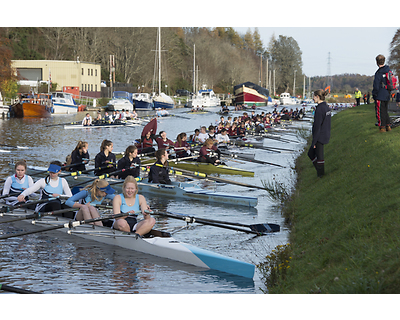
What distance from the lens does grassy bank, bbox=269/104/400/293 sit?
210 inches

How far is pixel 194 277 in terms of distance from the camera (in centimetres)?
777

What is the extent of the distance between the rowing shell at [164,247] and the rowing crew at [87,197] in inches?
7.2

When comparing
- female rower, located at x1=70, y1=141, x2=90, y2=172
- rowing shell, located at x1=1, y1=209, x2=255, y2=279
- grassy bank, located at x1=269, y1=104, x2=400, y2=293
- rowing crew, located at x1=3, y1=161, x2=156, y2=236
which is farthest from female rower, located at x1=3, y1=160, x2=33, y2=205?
grassy bank, located at x1=269, y1=104, x2=400, y2=293

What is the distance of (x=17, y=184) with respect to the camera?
35.3 feet

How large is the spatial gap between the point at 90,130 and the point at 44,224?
25859mm

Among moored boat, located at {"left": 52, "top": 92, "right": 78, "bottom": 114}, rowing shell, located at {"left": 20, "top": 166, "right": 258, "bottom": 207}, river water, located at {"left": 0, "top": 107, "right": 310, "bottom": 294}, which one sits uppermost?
moored boat, located at {"left": 52, "top": 92, "right": 78, "bottom": 114}

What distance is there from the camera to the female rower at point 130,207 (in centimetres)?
866

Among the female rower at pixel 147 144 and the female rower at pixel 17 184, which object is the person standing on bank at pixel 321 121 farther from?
the female rower at pixel 147 144

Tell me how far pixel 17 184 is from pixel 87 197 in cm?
211

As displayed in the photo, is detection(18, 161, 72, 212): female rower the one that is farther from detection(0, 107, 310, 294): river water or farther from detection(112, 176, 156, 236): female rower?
detection(112, 176, 156, 236): female rower

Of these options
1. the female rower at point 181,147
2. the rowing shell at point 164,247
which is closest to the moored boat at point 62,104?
the female rower at point 181,147

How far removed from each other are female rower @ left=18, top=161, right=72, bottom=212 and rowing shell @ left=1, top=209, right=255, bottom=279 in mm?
275

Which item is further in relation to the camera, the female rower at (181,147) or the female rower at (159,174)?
the female rower at (181,147)

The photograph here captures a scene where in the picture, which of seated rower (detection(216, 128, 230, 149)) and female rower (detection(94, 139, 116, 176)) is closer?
female rower (detection(94, 139, 116, 176))
